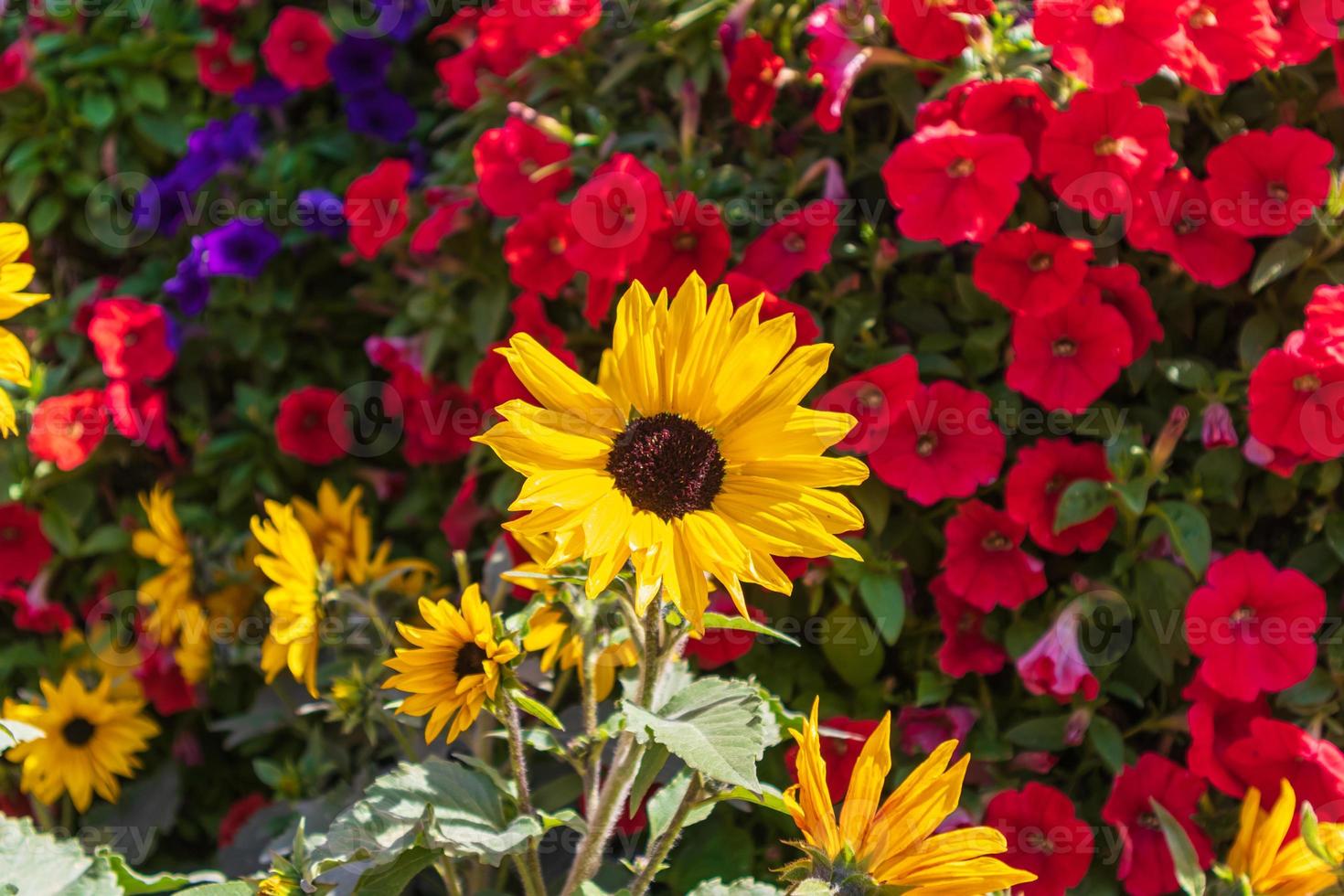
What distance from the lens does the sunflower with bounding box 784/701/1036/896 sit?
1.01m

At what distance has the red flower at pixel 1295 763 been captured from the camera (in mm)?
1393

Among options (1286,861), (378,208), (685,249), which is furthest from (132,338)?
(1286,861)

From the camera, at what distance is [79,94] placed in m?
2.39

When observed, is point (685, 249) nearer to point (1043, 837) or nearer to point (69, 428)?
point (1043, 837)

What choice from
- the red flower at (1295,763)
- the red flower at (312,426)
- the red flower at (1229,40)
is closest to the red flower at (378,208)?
the red flower at (312,426)

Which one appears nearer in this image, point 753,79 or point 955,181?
point 955,181

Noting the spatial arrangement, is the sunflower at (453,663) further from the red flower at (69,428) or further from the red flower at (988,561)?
the red flower at (69,428)

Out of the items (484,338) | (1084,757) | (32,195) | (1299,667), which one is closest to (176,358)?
(32,195)

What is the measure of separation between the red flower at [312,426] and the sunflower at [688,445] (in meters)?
1.10

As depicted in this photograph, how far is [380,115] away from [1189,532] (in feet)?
5.38

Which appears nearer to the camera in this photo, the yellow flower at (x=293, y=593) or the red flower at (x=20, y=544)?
the yellow flower at (x=293, y=593)

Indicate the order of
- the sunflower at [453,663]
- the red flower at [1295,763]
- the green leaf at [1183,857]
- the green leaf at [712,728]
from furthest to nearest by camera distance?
the red flower at [1295,763] → the green leaf at [1183,857] → the sunflower at [453,663] → the green leaf at [712,728]

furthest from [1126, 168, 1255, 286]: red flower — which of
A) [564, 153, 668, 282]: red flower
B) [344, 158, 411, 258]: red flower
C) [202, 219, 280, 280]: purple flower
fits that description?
[202, 219, 280, 280]: purple flower

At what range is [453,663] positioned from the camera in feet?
3.84
